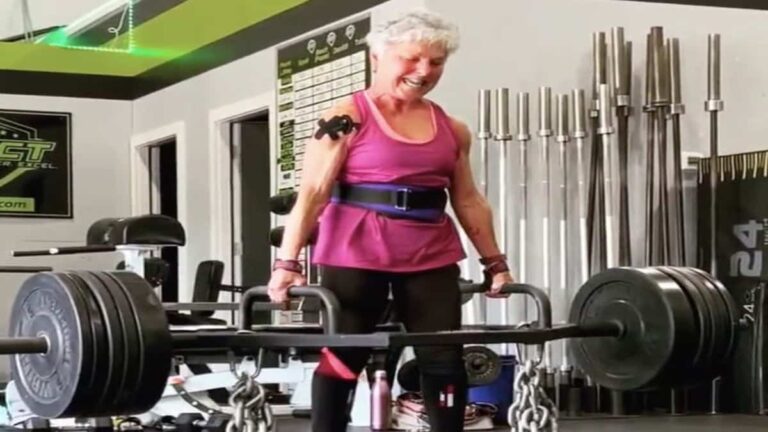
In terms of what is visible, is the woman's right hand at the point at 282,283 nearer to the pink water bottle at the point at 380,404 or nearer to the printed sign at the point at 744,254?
the pink water bottle at the point at 380,404

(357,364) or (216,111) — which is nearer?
(357,364)

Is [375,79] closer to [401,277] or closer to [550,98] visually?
[401,277]

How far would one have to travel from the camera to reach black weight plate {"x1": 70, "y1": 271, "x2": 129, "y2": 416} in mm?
2166

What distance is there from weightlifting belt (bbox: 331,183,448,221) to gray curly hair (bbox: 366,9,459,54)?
1.01 feet

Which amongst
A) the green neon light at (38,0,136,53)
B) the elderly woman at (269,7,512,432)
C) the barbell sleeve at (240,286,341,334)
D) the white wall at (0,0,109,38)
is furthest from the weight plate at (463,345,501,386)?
the white wall at (0,0,109,38)

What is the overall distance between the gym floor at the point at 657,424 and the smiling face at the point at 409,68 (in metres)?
2.46

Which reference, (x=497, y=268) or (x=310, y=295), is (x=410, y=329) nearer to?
(x=497, y=268)

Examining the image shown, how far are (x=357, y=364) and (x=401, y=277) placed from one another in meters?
0.22

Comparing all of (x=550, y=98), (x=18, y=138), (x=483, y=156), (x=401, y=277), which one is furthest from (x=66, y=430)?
(x=18, y=138)

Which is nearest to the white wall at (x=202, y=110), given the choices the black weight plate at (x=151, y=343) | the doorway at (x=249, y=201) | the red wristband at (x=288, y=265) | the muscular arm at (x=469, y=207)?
the doorway at (x=249, y=201)

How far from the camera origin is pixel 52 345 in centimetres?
225

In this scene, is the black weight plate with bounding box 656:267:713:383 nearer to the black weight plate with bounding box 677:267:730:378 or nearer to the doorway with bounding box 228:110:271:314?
the black weight plate with bounding box 677:267:730:378

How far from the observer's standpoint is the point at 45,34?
9156mm

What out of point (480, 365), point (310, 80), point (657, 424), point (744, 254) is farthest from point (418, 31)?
point (310, 80)
